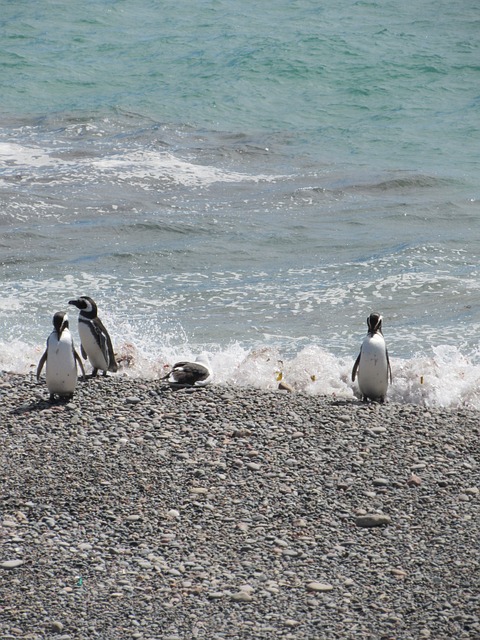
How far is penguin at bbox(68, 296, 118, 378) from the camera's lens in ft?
29.2

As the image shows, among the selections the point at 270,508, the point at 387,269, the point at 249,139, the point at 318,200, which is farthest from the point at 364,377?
the point at 249,139

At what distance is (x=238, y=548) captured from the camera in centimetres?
572

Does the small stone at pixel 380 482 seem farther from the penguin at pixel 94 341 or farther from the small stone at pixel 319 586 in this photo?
the penguin at pixel 94 341

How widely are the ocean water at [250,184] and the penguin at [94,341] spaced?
50cm

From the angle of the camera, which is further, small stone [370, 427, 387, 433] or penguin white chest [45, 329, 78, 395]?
penguin white chest [45, 329, 78, 395]

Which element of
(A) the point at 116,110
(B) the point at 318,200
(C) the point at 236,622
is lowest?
(C) the point at 236,622

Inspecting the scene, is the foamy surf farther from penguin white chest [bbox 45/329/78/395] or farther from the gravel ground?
penguin white chest [bbox 45/329/78/395]

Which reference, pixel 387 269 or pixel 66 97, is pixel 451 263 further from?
pixel 66 97

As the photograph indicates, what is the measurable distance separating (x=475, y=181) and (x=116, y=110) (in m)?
9.51

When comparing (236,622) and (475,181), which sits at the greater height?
(475,181)

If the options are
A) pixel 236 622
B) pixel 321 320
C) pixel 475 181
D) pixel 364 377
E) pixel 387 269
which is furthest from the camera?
pixel 475 181

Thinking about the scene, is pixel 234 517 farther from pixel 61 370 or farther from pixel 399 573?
pixel 61 370

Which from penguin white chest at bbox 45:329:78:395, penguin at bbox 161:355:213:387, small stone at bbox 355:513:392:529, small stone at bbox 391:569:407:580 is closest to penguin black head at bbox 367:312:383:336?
penguin at bbox 161:355:213:387

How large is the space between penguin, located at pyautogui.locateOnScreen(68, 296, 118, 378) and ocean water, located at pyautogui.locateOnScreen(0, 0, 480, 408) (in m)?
0.50
